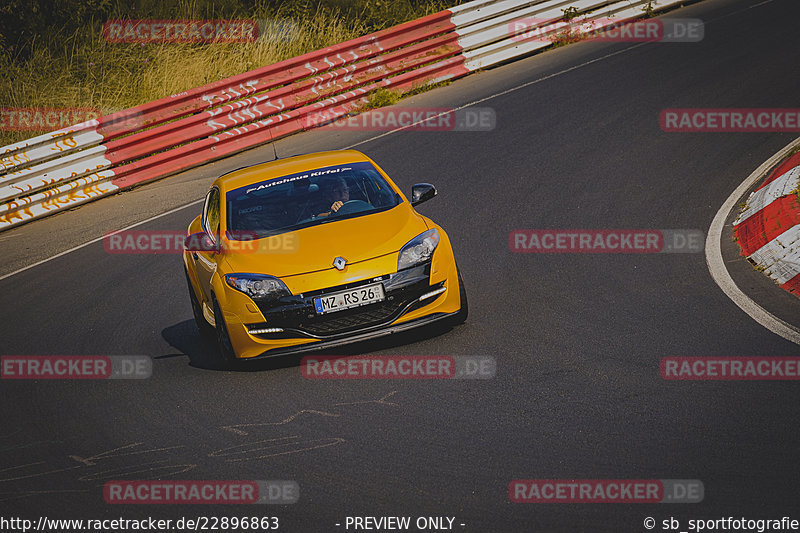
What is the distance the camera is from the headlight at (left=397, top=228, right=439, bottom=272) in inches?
285

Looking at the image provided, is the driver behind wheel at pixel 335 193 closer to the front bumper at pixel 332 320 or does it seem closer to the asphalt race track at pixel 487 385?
the front bumper at pixel 332 320

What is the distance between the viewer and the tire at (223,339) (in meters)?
7.31

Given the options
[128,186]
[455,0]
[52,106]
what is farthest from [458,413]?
[455,0]

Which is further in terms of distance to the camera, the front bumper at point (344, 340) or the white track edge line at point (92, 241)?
the white track edge line at point (92, 241)

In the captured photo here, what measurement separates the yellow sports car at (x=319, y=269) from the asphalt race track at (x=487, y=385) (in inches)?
13.0

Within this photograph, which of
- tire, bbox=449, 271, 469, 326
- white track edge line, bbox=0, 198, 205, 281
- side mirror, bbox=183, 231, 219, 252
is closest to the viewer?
tire, bbox=449, 271, 469, 326

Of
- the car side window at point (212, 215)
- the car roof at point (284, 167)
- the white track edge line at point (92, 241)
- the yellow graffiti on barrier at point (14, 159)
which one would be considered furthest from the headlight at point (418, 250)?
the yellow graffiti on barrier at point (14, 159)

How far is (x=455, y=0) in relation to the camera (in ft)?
76.4

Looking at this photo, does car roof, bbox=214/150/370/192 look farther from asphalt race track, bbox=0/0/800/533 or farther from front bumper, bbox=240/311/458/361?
front bumper, bbox=240/311/458/361

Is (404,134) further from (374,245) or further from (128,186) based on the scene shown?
(374,245)

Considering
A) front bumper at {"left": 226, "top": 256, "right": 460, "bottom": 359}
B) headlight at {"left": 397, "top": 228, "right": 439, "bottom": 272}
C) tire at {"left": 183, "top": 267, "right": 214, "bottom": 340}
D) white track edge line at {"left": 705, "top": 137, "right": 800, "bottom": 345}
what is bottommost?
tire at {"left": 183, "top": 267, "right": 214, "bottom": 340}

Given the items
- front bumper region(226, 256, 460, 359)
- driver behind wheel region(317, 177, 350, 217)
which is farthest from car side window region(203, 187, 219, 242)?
front bumper region(226, 256, 460, 359)

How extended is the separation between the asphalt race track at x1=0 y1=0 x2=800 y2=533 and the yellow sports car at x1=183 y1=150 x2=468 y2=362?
0.33 m

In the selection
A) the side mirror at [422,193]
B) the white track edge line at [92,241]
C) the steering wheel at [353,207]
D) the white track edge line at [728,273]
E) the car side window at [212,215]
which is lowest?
the white track edge line at [92,241]
